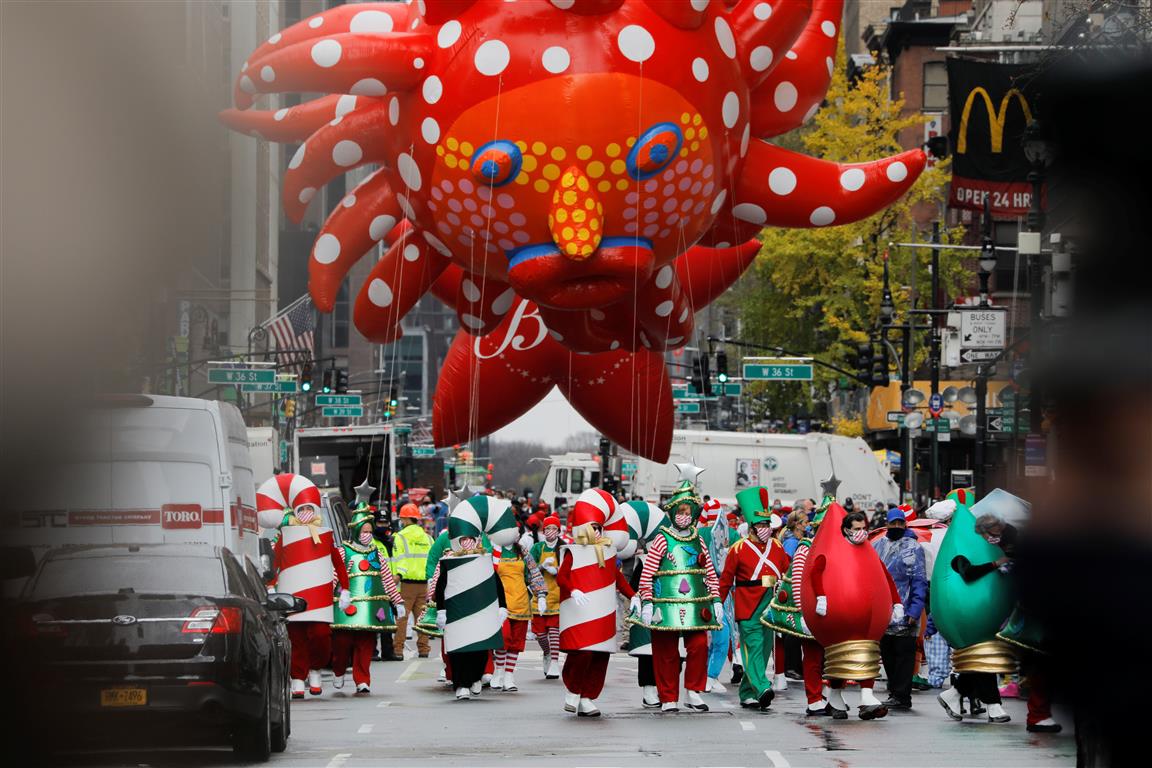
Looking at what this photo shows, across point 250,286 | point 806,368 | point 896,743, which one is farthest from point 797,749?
point 806,368

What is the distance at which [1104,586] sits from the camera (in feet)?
5.79

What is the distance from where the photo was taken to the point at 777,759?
40.8ft

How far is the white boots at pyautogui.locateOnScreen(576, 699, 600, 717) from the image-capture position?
51.1 ft

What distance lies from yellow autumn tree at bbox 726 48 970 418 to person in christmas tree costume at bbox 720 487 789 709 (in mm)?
32104

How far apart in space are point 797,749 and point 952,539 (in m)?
2.56

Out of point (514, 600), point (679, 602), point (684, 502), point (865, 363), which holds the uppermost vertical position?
point (865, 363)

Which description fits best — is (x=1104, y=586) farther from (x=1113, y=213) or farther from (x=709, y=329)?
(x=709, y=329)

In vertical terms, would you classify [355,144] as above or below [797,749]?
above

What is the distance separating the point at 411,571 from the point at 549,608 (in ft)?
13.3

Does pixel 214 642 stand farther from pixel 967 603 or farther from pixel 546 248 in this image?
pixel 967 603

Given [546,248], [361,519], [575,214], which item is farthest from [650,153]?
[361,519]

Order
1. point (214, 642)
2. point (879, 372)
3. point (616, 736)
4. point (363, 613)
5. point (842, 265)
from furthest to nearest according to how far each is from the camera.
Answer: point (842, 265), point (879, 372), point (363, 613), point (616, 736), point (214, 642)

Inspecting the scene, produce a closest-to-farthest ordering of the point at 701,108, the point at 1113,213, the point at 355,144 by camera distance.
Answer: the point at 1113,213 → the point at 701,108 → the point at 355,144

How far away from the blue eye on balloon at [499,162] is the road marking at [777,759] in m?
4.36
